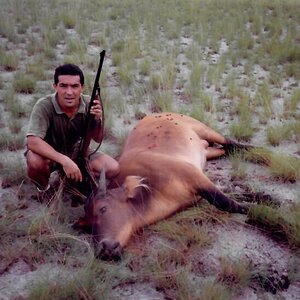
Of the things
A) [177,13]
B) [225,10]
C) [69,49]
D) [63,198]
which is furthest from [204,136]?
[225,10]

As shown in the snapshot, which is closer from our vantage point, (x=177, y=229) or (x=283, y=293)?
(x=283, y=293)

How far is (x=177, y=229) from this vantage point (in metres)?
4.43

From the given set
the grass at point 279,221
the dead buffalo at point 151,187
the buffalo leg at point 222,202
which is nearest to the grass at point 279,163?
the dead buffalo at point 151,187

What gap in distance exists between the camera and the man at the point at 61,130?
4.79m

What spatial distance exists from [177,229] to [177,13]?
11.4 meters

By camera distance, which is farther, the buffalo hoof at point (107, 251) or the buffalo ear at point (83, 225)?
the buffalo ear at point (83, 225)

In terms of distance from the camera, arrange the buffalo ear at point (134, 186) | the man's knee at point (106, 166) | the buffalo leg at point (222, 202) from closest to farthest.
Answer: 1. the buffalo ear at point (134, 186)
2. the buffalo leg at point (222, 202)
3. the man's knee at point (106, 166)

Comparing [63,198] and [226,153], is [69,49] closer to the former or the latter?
[226,153]

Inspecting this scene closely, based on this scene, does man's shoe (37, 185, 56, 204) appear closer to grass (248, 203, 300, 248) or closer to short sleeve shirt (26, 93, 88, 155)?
short sleeve shirt (26, 93, 88, 155)

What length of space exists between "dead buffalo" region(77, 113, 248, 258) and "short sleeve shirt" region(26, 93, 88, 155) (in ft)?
1.90

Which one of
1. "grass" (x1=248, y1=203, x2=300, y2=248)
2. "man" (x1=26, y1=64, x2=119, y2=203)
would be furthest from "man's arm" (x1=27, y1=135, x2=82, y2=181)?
"grass" (x1=248, y1=203, x2=300, y2=248)

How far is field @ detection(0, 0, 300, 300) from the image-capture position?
3.84m

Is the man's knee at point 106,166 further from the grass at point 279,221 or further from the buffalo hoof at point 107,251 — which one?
the grass at point 279,221

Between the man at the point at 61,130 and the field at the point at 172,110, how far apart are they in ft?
1.18
